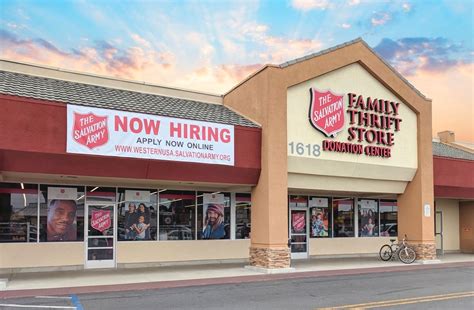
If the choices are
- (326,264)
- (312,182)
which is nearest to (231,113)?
(312,182)

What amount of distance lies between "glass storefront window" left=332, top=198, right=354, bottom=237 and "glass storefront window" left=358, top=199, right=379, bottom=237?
1.85 feet

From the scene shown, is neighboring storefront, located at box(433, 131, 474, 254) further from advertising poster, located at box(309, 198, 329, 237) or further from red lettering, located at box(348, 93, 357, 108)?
red lettering, located at box(348, 93, 357, 108)

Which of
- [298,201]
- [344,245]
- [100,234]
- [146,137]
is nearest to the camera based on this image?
[146,137]

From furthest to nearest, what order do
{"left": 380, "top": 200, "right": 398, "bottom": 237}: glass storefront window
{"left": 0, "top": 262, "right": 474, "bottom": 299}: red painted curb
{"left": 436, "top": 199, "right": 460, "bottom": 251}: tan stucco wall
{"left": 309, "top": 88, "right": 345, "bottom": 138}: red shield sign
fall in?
{"left": 436, "top": 199, "right": 460, "bottom": 251}: tan stucco wall → {"left": 380, "top": 200, "right": 398, "bottom": 237}: glass storefront window → {"left": 309, "top": 88, "right": 345, "bottom": 138}: red shield sign → {"left": 0, "top": 262, "right": 474, "bottom": 299}: red painted curb

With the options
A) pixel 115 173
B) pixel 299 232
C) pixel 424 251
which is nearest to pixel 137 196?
pixel 115 173

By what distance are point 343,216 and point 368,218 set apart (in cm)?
162

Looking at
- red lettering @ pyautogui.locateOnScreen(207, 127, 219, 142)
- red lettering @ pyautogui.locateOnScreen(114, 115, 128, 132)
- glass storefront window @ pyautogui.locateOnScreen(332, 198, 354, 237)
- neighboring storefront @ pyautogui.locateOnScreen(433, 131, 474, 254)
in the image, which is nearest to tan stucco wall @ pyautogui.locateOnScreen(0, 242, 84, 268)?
red lettering @ pyautogui.locateOnScreen(114, 115, 128, 132)

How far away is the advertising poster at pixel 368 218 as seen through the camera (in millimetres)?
24000

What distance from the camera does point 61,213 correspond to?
669 inches

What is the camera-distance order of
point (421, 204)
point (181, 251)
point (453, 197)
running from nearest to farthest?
point (181, 251) → point (421, 204) → point (453, 197)

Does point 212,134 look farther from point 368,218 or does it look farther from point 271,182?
point 368,218

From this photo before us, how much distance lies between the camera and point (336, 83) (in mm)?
19906

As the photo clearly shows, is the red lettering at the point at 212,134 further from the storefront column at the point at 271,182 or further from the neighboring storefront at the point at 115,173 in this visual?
the storefront column at the point at 271,182

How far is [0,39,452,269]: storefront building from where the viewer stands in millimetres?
14914
